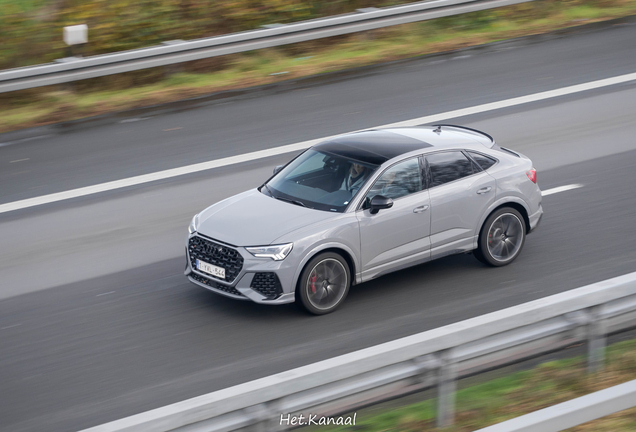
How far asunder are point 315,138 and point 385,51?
4530mm

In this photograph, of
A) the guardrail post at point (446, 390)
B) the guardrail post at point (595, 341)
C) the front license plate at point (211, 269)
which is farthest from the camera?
the front license plate at point (211, 269)

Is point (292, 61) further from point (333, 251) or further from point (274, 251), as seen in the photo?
point (274, 251)

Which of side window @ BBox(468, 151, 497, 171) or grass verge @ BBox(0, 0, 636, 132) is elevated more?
grass verge @ BBox(0, 0, 636, 132)

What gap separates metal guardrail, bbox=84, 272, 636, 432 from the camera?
15.9 feet

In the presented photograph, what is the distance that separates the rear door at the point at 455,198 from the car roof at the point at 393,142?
0.73ft

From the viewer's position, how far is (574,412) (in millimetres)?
5484

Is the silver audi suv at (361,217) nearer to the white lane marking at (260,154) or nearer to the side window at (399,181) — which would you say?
the side window at (399,181)

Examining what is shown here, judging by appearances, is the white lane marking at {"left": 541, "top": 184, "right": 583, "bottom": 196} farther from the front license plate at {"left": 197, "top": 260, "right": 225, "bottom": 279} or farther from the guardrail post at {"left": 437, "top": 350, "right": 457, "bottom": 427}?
the guardrail post at {"left": 437, "top": 350, "right": 457, "bottom": 427}

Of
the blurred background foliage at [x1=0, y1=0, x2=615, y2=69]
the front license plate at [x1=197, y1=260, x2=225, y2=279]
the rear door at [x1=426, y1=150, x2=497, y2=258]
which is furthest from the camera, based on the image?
the blurred background foliage at [x1=0, y1=0, x2=615, y2=69]

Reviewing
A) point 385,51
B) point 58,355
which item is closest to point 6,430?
point 58,355

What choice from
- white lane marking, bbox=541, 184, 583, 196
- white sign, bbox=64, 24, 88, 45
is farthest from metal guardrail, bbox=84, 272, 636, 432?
white sign, bbox=64, 24, 88, 45

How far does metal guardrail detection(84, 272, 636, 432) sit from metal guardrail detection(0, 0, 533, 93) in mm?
11267

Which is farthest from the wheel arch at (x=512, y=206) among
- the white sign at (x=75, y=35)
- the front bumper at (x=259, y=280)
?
the white sign at (x=75, y=35)

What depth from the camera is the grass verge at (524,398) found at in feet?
19.5
